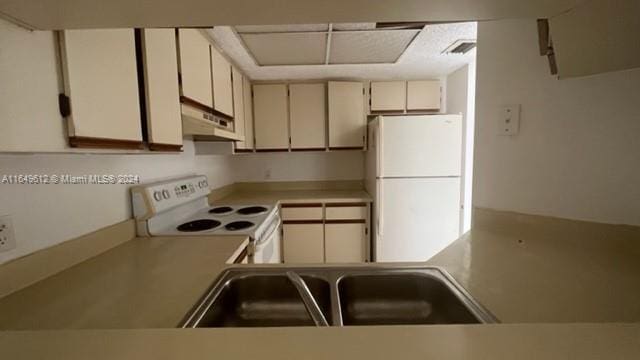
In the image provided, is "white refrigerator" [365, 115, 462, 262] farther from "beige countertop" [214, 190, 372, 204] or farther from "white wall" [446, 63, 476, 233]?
"beige countertop" [214, 190, 372, 204]

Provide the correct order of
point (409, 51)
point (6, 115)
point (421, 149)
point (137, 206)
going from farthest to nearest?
point (421, 149) → point (409, 51) → point (137, 206) → point (6, 115)

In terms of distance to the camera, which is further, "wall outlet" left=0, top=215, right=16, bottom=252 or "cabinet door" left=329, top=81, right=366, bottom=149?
"cabinet door" left=329, top=81, right=366, bottom=149

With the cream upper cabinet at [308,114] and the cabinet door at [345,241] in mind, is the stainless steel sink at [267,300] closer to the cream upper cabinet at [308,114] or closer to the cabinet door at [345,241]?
the cabinet door at [345,241]

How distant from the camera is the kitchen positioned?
1.53 ft

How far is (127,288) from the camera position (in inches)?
33.0

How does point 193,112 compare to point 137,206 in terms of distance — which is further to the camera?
point 193,112

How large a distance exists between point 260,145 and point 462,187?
211cm

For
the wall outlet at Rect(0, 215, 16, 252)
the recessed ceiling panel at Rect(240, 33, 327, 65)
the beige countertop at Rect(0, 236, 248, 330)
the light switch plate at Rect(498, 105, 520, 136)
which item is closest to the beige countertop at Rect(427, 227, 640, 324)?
the light switch plate at Rect(498, 105, 520, 136)

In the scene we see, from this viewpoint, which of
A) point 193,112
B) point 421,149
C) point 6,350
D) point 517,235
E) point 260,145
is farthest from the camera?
point 260,145

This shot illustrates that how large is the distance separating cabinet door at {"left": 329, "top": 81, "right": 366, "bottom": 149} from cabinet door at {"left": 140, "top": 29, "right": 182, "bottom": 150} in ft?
6.01

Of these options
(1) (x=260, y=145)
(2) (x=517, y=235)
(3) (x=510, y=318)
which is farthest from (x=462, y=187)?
(3) (x=510, y=318)

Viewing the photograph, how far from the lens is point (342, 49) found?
6.91 ft

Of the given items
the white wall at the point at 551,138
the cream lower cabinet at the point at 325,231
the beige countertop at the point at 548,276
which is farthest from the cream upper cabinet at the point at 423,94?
the beige countertop at the point at 548,276

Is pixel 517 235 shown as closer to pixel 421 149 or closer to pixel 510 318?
pixel 510 318
